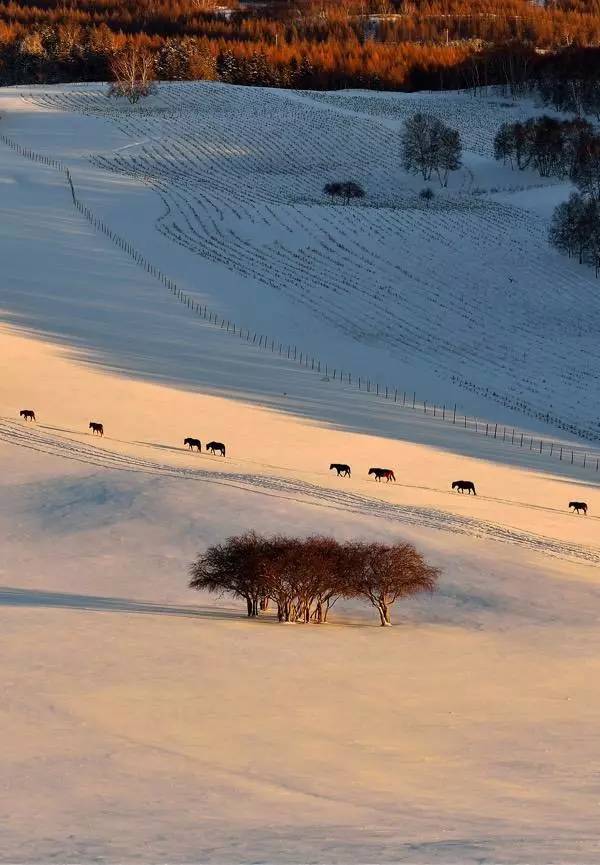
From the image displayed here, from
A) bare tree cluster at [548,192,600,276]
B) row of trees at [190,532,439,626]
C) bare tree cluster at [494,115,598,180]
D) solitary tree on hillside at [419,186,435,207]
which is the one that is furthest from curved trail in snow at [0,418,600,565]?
bare tree cluster at [494,115,598,180]

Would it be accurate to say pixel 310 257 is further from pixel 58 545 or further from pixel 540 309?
pixel 58 545

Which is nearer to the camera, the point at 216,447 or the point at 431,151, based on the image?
the point at 216,447

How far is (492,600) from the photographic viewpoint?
35.2m

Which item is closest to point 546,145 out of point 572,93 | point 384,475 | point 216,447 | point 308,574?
point 572,93

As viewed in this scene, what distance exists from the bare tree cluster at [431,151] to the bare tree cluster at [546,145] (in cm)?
513

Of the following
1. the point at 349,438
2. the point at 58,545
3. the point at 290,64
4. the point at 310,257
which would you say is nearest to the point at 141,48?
the point at 290,64

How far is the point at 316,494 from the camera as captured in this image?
43500 mm

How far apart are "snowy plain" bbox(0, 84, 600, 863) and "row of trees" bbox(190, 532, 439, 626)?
2.76ft

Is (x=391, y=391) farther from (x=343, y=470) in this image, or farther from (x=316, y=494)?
(x=316, y=494)

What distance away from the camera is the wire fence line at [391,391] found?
56.9 metres

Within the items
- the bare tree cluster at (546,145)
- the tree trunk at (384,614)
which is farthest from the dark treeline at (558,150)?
the tree trunk at (384,614)

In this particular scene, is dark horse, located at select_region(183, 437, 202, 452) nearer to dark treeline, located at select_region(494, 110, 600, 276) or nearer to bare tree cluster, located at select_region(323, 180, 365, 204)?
dark treeline, located at select_region(494, 110, 600, 276)

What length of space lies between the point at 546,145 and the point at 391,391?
6691cm

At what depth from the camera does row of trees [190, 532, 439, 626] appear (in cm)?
3316
